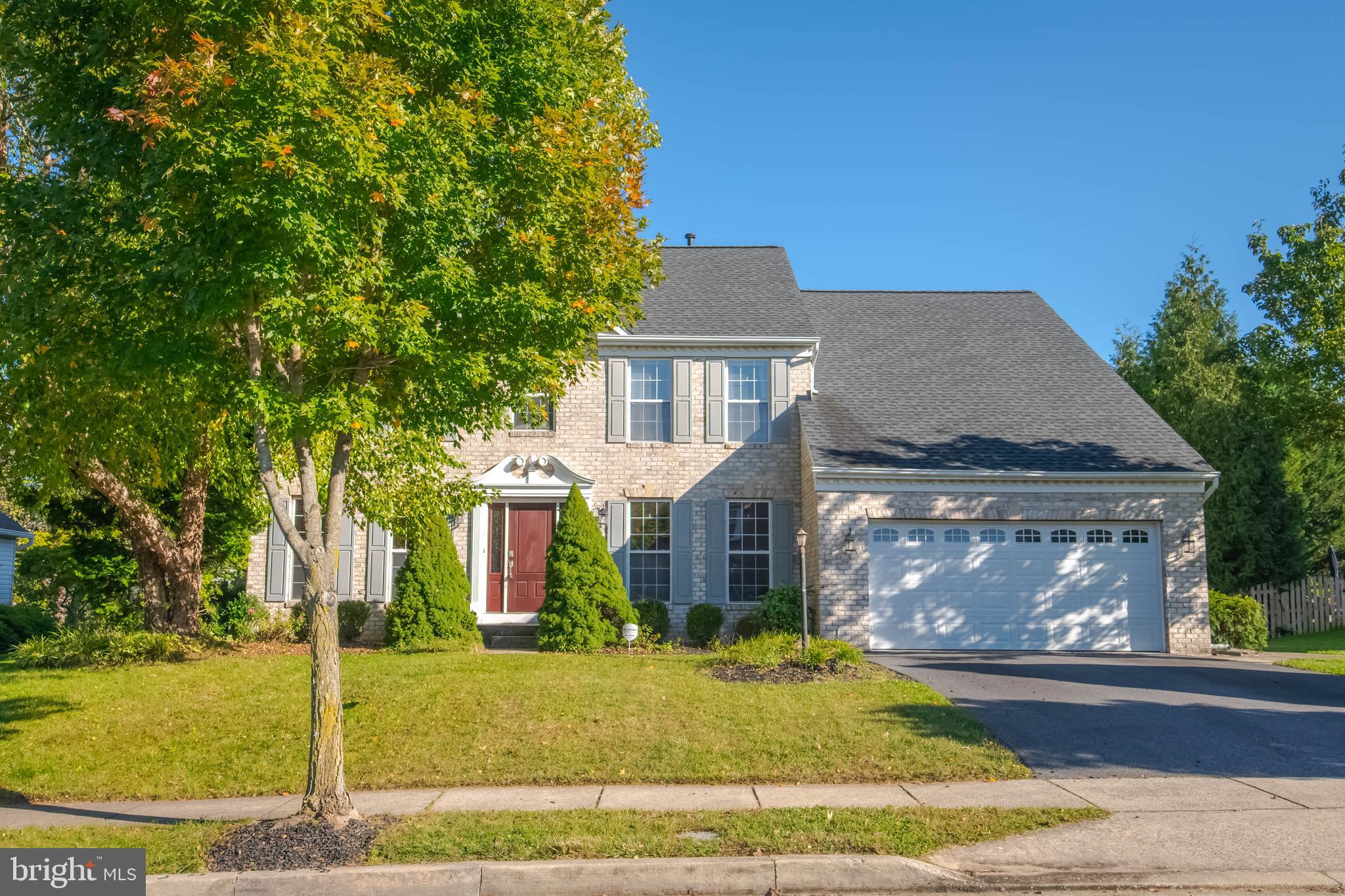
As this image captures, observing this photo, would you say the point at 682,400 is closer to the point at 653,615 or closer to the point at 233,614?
the point at 653,615

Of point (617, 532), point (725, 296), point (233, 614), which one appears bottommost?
point (233, 614)

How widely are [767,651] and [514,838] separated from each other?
6.63 metres

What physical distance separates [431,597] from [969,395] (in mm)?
11044

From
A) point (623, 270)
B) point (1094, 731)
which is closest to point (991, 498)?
point (1094, 731)

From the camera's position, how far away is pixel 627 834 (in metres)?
7.01

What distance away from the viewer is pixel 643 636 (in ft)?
55.9

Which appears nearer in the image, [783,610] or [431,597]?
[431,597]

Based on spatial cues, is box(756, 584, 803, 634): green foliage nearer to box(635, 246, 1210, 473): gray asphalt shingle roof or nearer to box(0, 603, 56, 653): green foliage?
box(635, 246, 1210, 473): gray asphalt shingle roof

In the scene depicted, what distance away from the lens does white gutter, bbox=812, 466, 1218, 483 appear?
16484 mm

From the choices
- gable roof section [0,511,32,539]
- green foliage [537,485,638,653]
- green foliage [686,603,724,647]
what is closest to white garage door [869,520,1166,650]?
green foliage [686,603,724,647]

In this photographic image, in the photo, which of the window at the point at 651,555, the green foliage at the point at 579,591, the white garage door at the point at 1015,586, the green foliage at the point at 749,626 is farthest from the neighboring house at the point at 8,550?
the white garage door at the point at 1015,586

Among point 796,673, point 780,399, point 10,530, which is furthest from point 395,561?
point 10,530

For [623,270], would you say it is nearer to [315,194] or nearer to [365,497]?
[315,194]

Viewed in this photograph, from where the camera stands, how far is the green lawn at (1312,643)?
1953 cm
